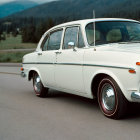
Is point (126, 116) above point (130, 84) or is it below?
below

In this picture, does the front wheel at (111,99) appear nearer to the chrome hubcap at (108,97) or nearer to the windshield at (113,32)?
the chrome hubcap at (108,97)

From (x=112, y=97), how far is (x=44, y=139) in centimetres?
155

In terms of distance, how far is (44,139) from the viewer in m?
4.58

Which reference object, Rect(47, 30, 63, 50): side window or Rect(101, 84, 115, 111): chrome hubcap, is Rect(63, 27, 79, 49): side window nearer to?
Rect(47, 30, 63, 50): side window

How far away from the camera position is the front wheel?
5.36m

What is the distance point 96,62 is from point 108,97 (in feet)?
2.05

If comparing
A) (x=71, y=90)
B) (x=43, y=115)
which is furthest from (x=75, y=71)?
(x=43, y=115)

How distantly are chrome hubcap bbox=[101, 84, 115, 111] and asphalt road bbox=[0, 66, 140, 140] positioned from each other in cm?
22

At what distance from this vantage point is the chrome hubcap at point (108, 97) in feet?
18.4

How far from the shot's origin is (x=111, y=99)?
222 inches

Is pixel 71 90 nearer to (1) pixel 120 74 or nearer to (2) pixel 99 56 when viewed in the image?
(2) pixel 99 56

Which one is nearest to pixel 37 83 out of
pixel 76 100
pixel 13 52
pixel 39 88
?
pixel 39 88

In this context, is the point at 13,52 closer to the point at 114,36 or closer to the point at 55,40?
the point at 55,40

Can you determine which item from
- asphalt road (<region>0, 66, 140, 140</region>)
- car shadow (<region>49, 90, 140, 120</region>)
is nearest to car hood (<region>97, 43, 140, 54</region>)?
car shadow (<region>49, 90, 140, 120</region>)
